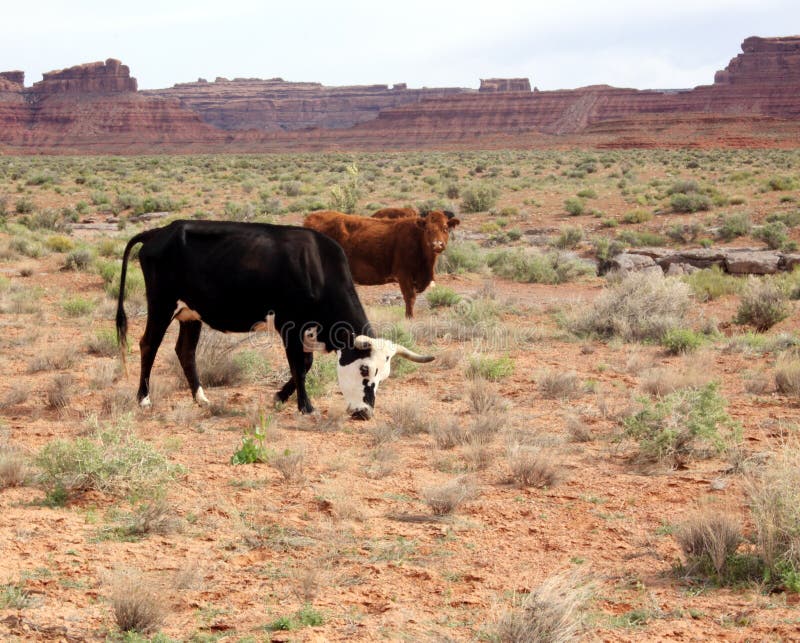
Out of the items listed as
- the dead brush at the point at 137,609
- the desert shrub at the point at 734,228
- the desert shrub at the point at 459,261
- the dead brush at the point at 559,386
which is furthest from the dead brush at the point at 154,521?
the desert shrub at the point at 734,228

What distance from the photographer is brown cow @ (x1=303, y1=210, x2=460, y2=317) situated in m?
13.9

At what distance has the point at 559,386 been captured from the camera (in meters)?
9.56

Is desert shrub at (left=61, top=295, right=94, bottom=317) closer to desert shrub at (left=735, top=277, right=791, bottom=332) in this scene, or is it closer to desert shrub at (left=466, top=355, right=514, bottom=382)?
desert shrub at (left=466, top=355, right=514, bottom=382)

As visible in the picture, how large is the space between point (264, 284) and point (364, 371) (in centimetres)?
132

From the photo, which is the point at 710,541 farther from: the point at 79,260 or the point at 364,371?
the point at 79,260

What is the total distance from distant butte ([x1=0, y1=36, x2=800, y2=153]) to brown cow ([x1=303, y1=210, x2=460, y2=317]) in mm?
85671

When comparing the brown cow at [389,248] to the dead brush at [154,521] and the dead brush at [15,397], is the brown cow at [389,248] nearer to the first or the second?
the dead brush at [15,397]

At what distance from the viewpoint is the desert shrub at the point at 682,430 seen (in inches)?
283

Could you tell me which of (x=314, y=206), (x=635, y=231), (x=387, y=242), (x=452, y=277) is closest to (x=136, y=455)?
(x=387, y=242)

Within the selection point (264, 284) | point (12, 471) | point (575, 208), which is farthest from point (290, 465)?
point (575, 208)

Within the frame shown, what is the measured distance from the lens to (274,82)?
199875 millimetres

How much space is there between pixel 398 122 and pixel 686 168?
91884 millimetres

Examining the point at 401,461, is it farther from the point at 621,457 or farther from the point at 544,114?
the point at 544,114

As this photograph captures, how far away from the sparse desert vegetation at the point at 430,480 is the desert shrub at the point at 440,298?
0.04 metres
